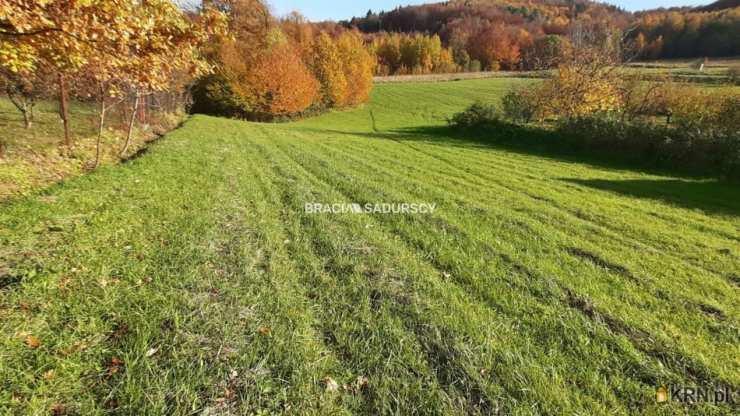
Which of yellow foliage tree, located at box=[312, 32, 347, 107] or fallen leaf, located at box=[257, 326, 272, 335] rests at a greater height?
yellow foliage tree, located at box=[312, 32, 347, 107]

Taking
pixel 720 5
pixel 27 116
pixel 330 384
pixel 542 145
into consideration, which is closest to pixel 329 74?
pixel 542 145

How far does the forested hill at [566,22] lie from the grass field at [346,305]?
24.0 metres

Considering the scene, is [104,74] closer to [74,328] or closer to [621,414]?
[74,328]

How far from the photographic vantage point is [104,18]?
4727 millimetres

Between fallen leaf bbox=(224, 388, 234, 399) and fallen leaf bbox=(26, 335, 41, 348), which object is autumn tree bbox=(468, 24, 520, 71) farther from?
fallen leaf bbox=(26, 335, 41, 348)

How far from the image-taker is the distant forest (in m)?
55.3

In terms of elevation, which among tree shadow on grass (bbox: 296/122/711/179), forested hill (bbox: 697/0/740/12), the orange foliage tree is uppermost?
forested hill (bbox: 697/0/740/12)

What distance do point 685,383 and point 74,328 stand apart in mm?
4457

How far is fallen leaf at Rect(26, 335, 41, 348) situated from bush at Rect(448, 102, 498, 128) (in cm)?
2105

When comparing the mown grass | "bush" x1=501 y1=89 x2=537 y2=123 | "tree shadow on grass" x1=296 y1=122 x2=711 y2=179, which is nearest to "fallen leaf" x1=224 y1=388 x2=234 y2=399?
the mown grass

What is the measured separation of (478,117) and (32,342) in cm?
2171

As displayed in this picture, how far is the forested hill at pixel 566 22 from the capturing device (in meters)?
55.4

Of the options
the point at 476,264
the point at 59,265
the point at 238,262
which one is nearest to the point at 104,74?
the point at 59,265

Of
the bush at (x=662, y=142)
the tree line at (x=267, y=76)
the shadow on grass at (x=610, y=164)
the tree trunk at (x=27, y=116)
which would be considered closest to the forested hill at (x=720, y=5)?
the tree line at (x=267, y=76)
